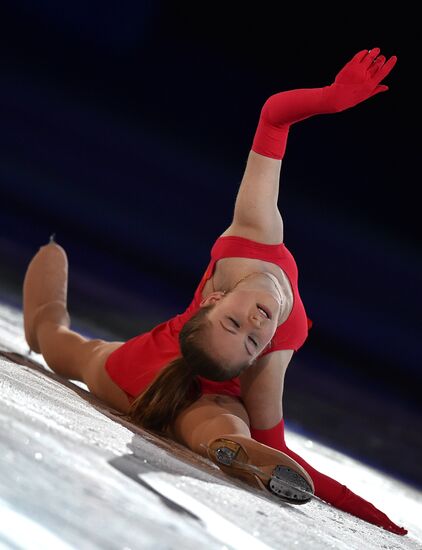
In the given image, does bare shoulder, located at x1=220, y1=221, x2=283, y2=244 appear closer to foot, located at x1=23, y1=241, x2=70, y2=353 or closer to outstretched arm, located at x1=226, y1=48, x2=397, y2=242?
outstretched arm, located at x1=226, y1=48, x2=397, y2=242

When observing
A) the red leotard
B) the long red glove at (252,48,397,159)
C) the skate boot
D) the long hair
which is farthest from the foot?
the skate boot

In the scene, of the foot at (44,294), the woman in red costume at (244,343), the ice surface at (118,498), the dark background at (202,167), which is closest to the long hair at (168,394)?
the woman in red costume at (244,343)

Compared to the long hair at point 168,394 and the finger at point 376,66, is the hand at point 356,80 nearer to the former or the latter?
the finger at point 376,66

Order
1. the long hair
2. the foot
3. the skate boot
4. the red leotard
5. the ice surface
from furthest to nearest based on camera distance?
the foot
the red leotard
the long hair
the skate boot
the ice surface

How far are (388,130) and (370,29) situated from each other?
17.4 inches

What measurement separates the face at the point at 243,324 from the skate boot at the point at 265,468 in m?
0.24

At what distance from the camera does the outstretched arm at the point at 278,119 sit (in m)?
1.81

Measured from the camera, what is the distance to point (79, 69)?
4793 mm

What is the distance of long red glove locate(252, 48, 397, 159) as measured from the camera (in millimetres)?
1808

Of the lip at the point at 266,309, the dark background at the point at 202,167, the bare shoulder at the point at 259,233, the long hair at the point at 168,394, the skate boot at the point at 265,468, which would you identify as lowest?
the skate boot at the point at 265,468

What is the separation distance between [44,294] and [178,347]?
0.63 m

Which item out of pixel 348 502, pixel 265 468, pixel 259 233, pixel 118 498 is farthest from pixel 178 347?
pixel 118 498

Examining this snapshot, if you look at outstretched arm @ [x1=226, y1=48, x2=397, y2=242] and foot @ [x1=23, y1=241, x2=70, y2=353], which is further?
foot @ [x1=23, y1=241, x2=70, y2=353]

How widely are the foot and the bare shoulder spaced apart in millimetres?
675
